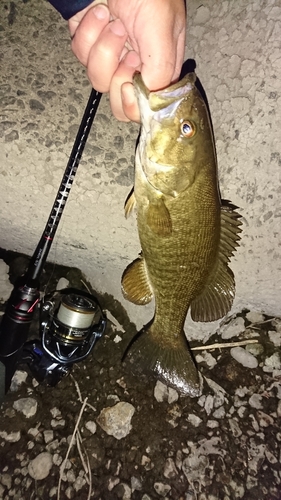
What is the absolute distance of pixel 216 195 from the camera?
172 cm

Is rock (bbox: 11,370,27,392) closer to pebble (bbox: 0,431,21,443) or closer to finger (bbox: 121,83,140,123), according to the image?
pebble (bbox: 0,431,21,443)

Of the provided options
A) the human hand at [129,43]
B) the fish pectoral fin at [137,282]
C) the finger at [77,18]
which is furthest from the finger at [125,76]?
the fish pectoral fin at [137,282]

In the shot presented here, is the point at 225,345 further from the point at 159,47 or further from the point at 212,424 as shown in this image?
the point at 159,47

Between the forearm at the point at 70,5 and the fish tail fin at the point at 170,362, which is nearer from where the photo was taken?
the forearm at the point at 70,5

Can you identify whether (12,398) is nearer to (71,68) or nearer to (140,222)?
(140,222)

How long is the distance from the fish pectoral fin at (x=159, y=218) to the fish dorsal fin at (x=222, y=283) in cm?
29

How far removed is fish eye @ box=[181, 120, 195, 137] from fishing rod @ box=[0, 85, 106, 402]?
51 cm

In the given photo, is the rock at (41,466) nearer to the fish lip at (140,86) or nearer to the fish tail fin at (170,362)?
the fish tail fin at (170,362)

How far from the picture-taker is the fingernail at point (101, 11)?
1.55 meters

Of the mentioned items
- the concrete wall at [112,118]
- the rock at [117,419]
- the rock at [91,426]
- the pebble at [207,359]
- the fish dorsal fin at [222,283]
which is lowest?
the rock at [91,426]

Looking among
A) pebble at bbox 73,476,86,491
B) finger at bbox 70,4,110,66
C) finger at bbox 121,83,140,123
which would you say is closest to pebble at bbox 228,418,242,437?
pebble at bbox 73,476,86,491

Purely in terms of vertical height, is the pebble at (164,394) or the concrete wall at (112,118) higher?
the concrete wall at (112,118)

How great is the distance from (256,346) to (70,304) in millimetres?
1275

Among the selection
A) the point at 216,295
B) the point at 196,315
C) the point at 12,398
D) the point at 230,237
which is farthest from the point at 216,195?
the point at 12,398
